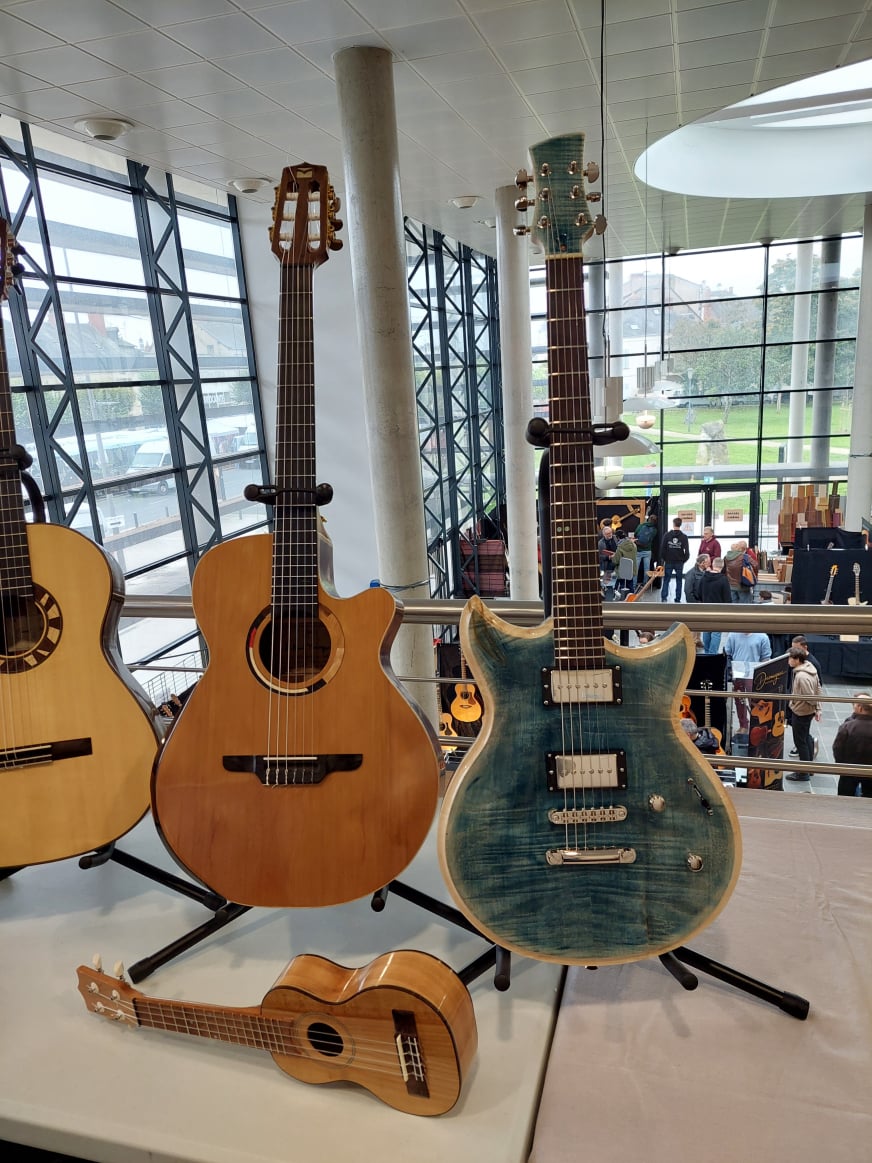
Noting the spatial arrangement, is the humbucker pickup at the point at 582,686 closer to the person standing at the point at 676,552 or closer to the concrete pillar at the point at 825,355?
the person standing at the point at 676,552

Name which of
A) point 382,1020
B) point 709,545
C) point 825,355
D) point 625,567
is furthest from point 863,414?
point 382,1020

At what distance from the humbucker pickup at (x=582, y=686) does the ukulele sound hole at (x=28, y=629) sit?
109 centimetres

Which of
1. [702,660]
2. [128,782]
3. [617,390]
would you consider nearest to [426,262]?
[617,390]

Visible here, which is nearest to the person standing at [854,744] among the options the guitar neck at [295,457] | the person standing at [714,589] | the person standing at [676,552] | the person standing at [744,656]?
the person standing at [744,656]

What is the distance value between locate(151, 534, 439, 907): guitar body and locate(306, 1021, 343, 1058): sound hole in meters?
0.25

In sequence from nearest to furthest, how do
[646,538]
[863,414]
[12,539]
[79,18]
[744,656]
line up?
[12,539] → [79,18] → [744,656] → [863,414] → [646,538]

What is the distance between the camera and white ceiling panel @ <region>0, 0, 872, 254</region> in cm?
430

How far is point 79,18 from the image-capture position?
4.16 metres

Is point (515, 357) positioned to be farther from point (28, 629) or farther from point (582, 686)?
point (582, 686)

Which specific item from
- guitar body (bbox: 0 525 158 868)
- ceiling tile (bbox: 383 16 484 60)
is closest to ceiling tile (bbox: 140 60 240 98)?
ceiling tile (bbox: 383 16 484 60)

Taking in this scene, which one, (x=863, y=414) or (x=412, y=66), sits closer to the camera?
(x=412, y=66)

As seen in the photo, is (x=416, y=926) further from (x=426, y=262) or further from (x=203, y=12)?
(x=426, y=262)

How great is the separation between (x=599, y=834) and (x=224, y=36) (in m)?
4.85

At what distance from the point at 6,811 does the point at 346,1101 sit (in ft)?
3.16
